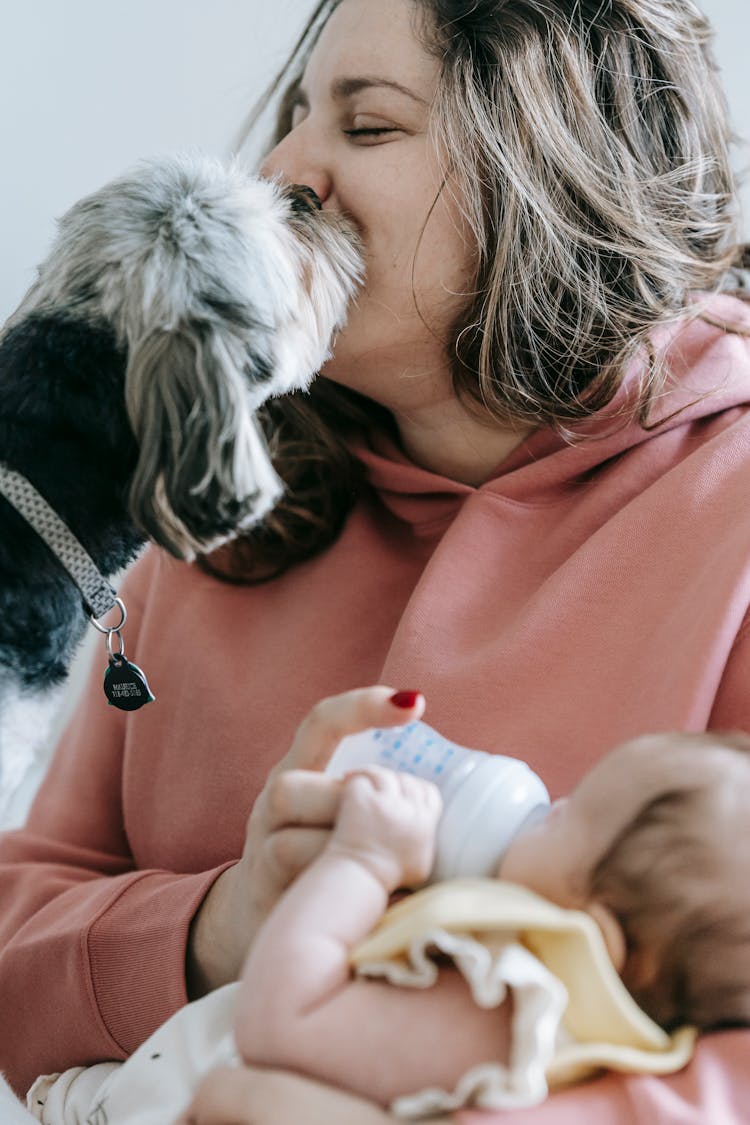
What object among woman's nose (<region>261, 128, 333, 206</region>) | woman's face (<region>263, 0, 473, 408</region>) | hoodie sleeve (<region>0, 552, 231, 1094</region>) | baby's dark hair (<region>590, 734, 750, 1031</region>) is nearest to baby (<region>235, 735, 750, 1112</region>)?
baby's dark hair (<region>590, 734, 750, 1031</region>)

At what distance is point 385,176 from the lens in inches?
48.8

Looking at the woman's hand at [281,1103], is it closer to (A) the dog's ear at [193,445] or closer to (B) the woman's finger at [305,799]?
(B) the woman's finger at [305,799]

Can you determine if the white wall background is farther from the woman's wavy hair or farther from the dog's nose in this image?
the dog's nose

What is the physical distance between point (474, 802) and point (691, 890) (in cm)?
17

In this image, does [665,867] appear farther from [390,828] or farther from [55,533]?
[55,533]

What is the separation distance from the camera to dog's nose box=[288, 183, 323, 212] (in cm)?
120

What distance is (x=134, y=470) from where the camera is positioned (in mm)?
1072

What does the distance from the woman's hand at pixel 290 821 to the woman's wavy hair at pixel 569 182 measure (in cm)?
52

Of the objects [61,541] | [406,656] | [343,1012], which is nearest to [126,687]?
[61,541]

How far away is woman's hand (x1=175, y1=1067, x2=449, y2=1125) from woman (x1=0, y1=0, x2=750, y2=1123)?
0.27 m

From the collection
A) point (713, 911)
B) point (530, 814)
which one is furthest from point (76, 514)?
point (713, 911)

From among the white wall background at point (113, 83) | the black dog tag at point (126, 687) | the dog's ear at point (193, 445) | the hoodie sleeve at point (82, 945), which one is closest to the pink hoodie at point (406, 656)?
the hoodie sleeve at point (82, 945)

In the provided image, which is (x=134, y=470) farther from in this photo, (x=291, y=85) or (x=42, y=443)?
(x=291, y=85)

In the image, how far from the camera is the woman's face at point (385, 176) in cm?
124
